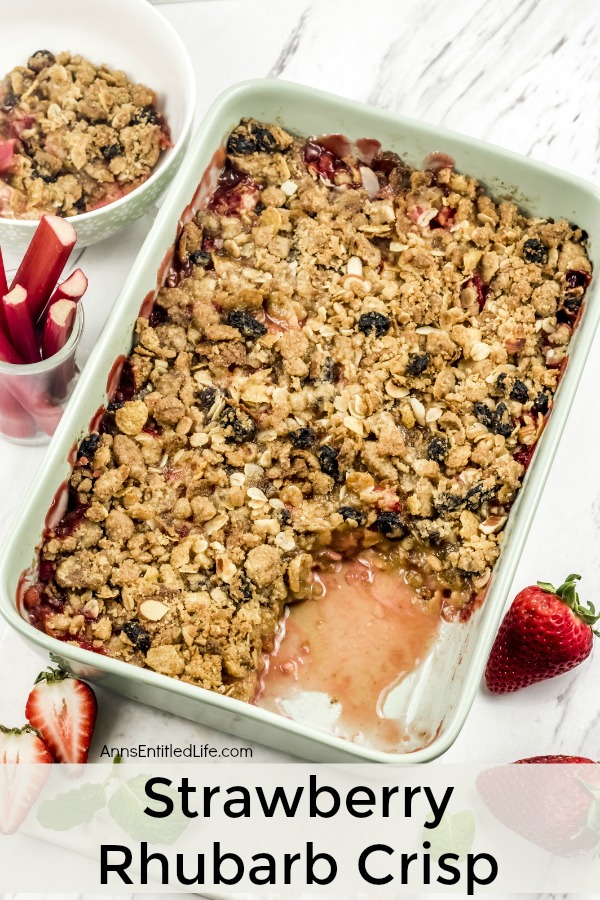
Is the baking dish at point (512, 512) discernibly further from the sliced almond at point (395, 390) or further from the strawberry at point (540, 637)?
the sliced almond at point (395, 390)

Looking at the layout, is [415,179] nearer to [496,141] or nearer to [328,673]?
[496,141]

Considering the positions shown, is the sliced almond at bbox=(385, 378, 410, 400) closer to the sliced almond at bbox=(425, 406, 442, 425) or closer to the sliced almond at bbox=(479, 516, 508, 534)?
the sliced almond at bbox=(425, 406, 442, 425)

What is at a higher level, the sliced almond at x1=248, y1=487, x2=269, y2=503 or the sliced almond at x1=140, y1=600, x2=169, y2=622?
the sliced almond at x1=248, y1=487, x2=269, y2=503

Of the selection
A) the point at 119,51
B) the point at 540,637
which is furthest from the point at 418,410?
the point at 119,51

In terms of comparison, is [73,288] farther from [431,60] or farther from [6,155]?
[431,60]

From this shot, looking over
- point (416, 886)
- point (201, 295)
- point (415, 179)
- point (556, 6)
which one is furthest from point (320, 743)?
point (556, 6)

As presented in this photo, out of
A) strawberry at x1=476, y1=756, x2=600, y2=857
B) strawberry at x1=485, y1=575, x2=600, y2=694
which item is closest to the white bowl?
strawberry at x1=485, y1=575, x2=600, y2=694

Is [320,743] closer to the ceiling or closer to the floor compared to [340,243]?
closer to the floor
